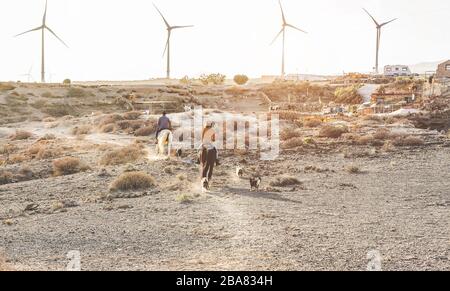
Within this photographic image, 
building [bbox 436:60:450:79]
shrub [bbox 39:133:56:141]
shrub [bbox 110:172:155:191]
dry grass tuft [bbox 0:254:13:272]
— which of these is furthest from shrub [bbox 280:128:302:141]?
building [bbox 436:60:450:79]

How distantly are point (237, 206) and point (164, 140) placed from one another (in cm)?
1191

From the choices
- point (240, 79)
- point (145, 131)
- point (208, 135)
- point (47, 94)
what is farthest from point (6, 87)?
point (208, 135)

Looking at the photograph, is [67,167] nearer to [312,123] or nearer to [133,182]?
[133,182]

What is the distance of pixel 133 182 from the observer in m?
20.6

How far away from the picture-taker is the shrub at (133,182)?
20.3 metres

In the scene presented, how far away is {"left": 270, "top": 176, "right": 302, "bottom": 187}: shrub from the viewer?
20633 mm

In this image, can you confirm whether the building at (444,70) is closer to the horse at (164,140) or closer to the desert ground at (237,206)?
the desert ground at (237,206)

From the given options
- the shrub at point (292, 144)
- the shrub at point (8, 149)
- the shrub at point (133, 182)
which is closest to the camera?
the shrub at point (133, 182)

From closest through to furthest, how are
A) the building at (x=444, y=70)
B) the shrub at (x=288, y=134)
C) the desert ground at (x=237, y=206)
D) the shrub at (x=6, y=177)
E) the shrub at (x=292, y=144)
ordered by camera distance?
the desert ground at (x=237, y=206) < the shrub at (x=6, y=177) < the shrub at (x=292, y=144) < the shrub at (x=288, y=134) < the building at (x=444, y=70)

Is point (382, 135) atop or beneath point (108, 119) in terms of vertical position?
beneath

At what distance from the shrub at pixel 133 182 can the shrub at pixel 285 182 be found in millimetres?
4475

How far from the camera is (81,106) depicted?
73125 millimetres

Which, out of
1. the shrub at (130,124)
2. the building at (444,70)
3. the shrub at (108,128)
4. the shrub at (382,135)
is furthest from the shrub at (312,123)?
the building at (444,70)
